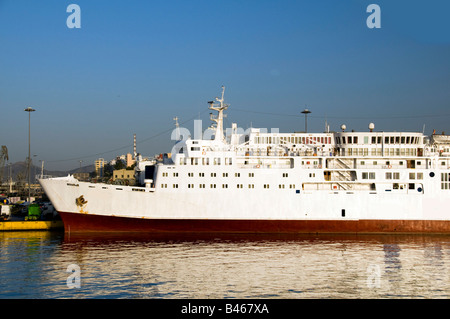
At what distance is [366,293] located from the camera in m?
15.5

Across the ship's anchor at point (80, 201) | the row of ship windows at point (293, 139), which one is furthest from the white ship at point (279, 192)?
the row of ship windows at point (293, 139)

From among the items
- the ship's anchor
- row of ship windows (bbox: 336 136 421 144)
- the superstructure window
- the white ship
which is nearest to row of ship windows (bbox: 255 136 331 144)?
the white ship

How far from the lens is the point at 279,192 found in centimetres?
2845

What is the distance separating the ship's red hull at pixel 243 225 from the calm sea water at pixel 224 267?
1.04m

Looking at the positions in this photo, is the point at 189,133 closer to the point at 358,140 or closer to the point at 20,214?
the point at 358,140

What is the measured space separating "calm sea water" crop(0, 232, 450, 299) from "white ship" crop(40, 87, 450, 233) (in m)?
1.43

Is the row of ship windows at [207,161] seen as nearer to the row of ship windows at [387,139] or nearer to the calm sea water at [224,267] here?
the calm sea water at [224,267]

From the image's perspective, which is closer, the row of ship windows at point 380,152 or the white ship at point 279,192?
the white ship at point 279,192

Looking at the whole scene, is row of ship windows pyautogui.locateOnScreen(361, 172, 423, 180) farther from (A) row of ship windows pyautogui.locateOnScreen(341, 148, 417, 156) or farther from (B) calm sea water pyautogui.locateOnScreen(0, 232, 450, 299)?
(B) calm sea water pyautogui.locateOnScreen(0, 232, 450, 299)

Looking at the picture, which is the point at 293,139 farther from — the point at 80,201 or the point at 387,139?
the point at 80,201

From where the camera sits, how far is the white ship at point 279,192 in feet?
91.7

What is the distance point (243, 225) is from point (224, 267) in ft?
30.4

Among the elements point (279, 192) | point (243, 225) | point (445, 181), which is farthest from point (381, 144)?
point (243, 225)
